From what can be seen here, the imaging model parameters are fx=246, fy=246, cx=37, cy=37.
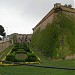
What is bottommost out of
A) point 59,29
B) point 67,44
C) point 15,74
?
point 15,74

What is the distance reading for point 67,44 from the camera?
2253 cm

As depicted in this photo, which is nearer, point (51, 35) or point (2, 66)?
point (2, 66)

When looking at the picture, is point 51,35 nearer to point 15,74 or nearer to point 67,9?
point 67,9

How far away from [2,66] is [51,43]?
257 inches

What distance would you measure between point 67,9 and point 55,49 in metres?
4.34

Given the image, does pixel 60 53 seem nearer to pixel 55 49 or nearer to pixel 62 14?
pixel 55 49

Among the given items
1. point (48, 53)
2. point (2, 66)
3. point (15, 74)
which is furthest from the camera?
point (48, 53)

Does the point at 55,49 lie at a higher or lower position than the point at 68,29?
lower

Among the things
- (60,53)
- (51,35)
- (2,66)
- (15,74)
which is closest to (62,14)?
(51,35)

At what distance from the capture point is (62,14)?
23.1 metres

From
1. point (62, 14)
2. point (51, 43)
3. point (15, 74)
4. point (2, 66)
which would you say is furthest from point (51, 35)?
point (15, 74)

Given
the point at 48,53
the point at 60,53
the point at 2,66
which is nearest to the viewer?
the point at 2,66

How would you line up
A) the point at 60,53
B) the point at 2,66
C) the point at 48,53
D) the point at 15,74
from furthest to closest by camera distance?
the point at 48,53, the point at 60,53, the point at 2,66, the point at 15,74

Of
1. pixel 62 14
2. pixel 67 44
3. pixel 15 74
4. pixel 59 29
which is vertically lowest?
pixel 15 74
